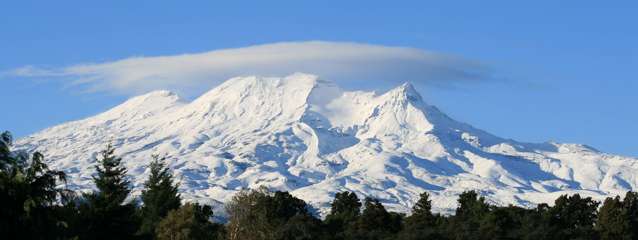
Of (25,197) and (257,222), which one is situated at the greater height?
(257,222)

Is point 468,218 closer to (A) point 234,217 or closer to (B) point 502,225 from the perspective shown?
(B) point 502,225

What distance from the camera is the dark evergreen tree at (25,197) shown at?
43.7 metres

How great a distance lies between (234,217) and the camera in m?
105

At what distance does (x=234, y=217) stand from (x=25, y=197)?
60.9 meters

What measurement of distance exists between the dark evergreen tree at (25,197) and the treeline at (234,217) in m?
0.03

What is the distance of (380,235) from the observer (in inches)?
4855

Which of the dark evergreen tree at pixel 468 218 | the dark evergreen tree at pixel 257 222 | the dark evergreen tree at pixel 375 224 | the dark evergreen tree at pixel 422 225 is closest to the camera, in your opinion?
the dark evergreen tree at pixel 257 222

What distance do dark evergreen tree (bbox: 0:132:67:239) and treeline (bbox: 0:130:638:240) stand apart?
0.10 ft

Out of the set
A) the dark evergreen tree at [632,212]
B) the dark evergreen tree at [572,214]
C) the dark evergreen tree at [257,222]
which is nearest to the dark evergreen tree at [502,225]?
the dark evergreen tree at [572,214]

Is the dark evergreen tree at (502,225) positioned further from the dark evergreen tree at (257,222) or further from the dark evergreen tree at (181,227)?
the dark evergreen tree at (181,227)

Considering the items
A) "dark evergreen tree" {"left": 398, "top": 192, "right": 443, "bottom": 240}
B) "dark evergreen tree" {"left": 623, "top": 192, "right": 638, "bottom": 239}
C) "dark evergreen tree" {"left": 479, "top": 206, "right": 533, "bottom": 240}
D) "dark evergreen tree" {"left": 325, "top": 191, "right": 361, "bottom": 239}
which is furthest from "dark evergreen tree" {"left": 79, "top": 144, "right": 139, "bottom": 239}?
"dark evergreen tree" {"left": 623, "top": 192, "right": 638, "bottom": 239}

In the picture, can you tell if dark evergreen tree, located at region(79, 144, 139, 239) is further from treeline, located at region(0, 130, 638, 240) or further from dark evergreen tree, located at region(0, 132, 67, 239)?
dark evergreen tree, located at region(0, 132, 67, 239)

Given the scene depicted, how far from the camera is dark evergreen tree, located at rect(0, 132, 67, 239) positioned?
4373 cm

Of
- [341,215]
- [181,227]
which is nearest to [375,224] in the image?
[341,215]
